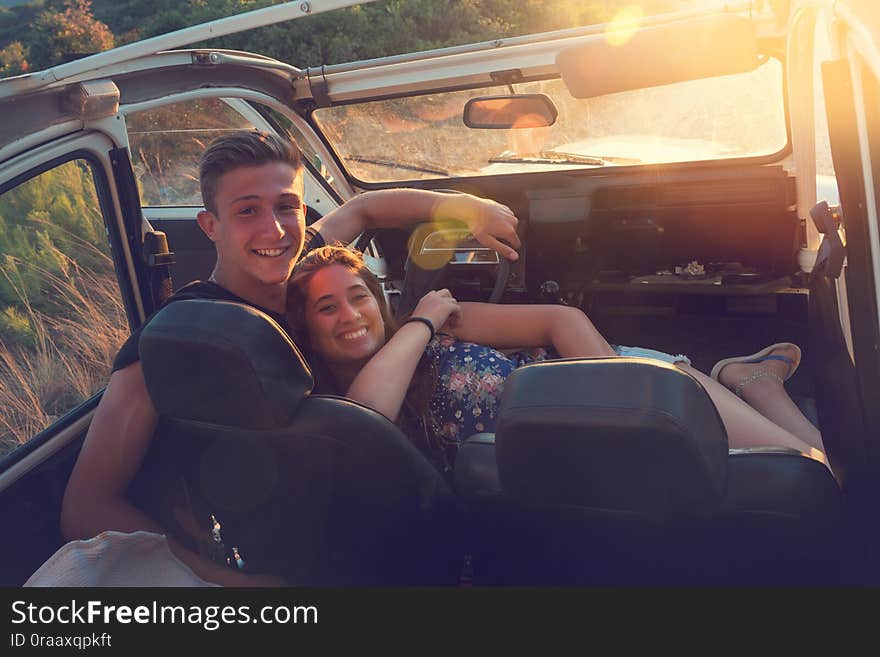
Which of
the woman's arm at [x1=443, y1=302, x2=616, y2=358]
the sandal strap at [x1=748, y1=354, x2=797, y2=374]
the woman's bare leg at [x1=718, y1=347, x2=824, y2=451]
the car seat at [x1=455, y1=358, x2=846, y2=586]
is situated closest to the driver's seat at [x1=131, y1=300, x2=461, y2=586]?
the car seat at [x1=455, y1=358, x2=846, y2=586]

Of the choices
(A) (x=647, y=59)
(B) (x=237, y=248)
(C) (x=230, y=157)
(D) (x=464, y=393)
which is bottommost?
(D) (x=464, y=393)

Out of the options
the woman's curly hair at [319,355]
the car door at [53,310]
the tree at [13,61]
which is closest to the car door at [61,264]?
the car door at [53,310]

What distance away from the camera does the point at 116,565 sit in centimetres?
180

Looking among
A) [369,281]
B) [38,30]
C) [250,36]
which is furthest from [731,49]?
[38,30]

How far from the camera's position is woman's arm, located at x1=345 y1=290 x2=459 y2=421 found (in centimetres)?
196

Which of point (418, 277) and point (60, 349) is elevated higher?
point (60, 349)

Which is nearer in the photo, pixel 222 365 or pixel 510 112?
pixel 222 365

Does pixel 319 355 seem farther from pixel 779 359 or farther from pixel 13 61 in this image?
pixel 13 61

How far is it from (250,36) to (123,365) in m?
14.2

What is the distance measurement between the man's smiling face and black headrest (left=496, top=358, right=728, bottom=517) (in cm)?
120

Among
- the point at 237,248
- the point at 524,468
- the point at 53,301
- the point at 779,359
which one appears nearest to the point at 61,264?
the point at 53,301

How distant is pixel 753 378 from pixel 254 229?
177 centimetres

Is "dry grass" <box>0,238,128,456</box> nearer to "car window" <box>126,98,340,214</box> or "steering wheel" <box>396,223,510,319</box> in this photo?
"steering wheel" <box>396,223,510,319</box>

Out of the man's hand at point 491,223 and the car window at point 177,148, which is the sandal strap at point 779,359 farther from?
the car window at point 177,148
